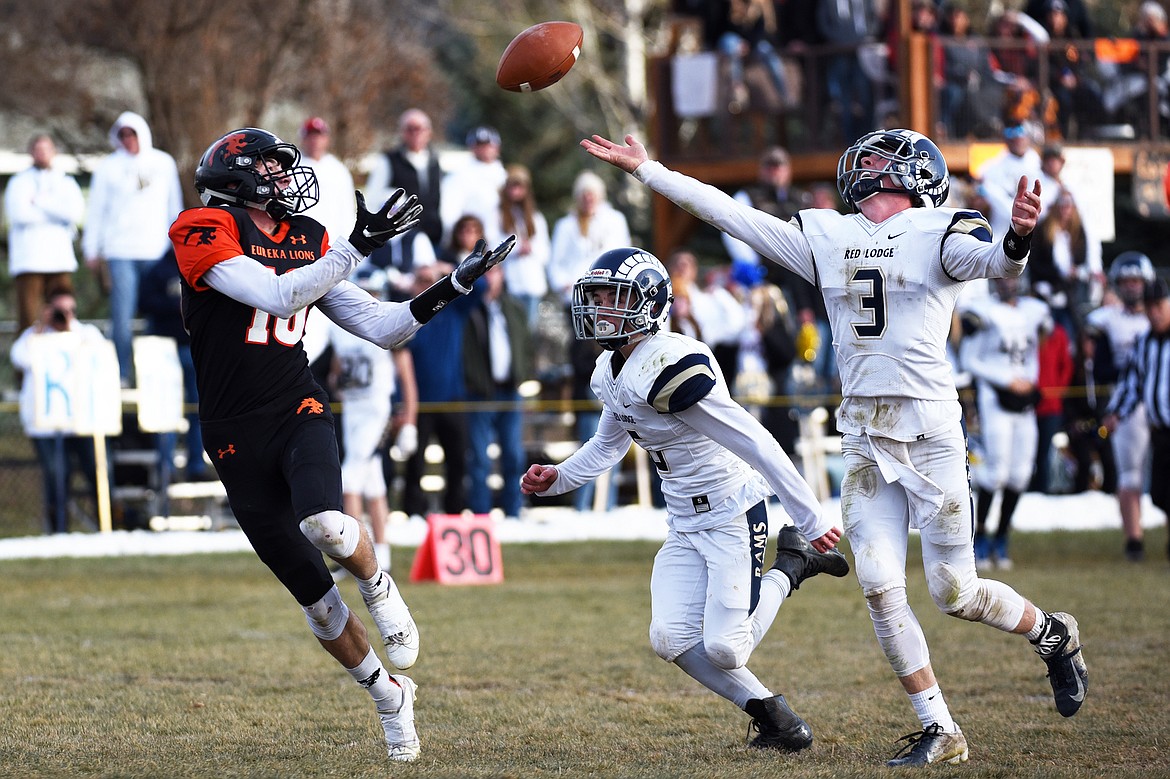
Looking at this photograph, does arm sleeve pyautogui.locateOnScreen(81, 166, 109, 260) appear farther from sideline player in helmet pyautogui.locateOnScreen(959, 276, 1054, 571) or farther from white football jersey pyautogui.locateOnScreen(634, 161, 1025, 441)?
white football jersey pyautogui.locateOnScreen(634, 161, 1025, 441)

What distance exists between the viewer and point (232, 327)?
596 centimetres

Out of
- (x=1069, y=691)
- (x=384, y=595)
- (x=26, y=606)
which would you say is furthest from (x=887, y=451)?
(x=26, y=606)

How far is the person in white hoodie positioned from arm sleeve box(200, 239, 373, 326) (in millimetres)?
8417

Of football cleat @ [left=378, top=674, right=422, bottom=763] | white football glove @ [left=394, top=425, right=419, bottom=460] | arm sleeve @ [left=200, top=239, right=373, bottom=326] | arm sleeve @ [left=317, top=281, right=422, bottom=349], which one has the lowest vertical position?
football cleat @ [left=378, top=674, right=422, bottom=763]

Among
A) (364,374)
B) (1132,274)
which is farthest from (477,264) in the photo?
(1132,274)

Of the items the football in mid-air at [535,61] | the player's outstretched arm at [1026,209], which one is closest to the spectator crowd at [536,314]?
the football in mid-air at [535,61]

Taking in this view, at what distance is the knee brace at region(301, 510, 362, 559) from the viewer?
18.4 feet

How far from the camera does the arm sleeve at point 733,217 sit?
5.98 m

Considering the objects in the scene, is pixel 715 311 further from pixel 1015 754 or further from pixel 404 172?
pixel 1015 754

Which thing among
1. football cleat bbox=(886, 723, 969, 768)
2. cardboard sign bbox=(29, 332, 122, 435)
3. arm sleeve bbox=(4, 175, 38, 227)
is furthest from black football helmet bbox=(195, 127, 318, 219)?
arm sleeve bbox=(4, 175, 38, 227)

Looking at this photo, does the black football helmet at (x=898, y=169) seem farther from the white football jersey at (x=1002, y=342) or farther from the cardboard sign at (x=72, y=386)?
the cardboard sign at (x=72, y=386)

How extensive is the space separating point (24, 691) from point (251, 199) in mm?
2607

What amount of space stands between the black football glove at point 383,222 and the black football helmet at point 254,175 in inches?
19.0

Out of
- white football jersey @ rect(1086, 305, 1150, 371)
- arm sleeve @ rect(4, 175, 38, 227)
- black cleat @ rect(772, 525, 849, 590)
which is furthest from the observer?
white football jersey @ rect(1086, 305, 1150, 371)
